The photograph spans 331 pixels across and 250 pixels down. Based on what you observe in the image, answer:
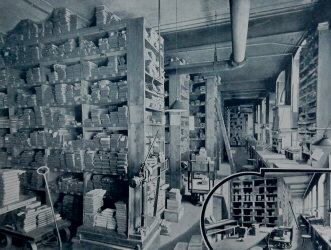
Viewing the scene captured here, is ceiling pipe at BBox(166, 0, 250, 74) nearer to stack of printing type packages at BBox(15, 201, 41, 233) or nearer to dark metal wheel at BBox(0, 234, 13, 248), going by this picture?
stack of printing type packages at BBox(15, 201, 41, 233)

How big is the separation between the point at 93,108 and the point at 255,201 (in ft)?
12.3

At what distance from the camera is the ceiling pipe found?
302 cm

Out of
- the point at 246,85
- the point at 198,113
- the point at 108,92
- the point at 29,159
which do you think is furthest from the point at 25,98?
the point at 246,85

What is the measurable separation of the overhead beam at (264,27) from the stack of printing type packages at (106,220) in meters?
4.07

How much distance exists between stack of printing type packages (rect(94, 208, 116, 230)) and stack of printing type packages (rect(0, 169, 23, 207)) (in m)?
1.28

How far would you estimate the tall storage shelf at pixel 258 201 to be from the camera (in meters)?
1.46

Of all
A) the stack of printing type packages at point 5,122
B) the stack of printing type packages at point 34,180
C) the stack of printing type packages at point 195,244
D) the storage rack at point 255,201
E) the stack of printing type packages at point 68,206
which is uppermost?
the stack of printing type packages at point 5,122

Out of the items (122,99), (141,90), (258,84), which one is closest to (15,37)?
(122,99)

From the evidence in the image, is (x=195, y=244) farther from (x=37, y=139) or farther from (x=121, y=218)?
(x=37, y=139)

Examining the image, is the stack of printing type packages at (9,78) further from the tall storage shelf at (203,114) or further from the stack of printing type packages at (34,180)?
the tall storage shelf at (203,114)

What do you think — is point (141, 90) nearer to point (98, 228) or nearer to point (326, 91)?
point (98, 228)

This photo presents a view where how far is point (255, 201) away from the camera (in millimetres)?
1444

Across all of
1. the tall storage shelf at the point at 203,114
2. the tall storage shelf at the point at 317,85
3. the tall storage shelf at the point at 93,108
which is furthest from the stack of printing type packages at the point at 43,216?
the tall storage shelf at the point at 317,85

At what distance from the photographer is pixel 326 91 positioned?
442cm
